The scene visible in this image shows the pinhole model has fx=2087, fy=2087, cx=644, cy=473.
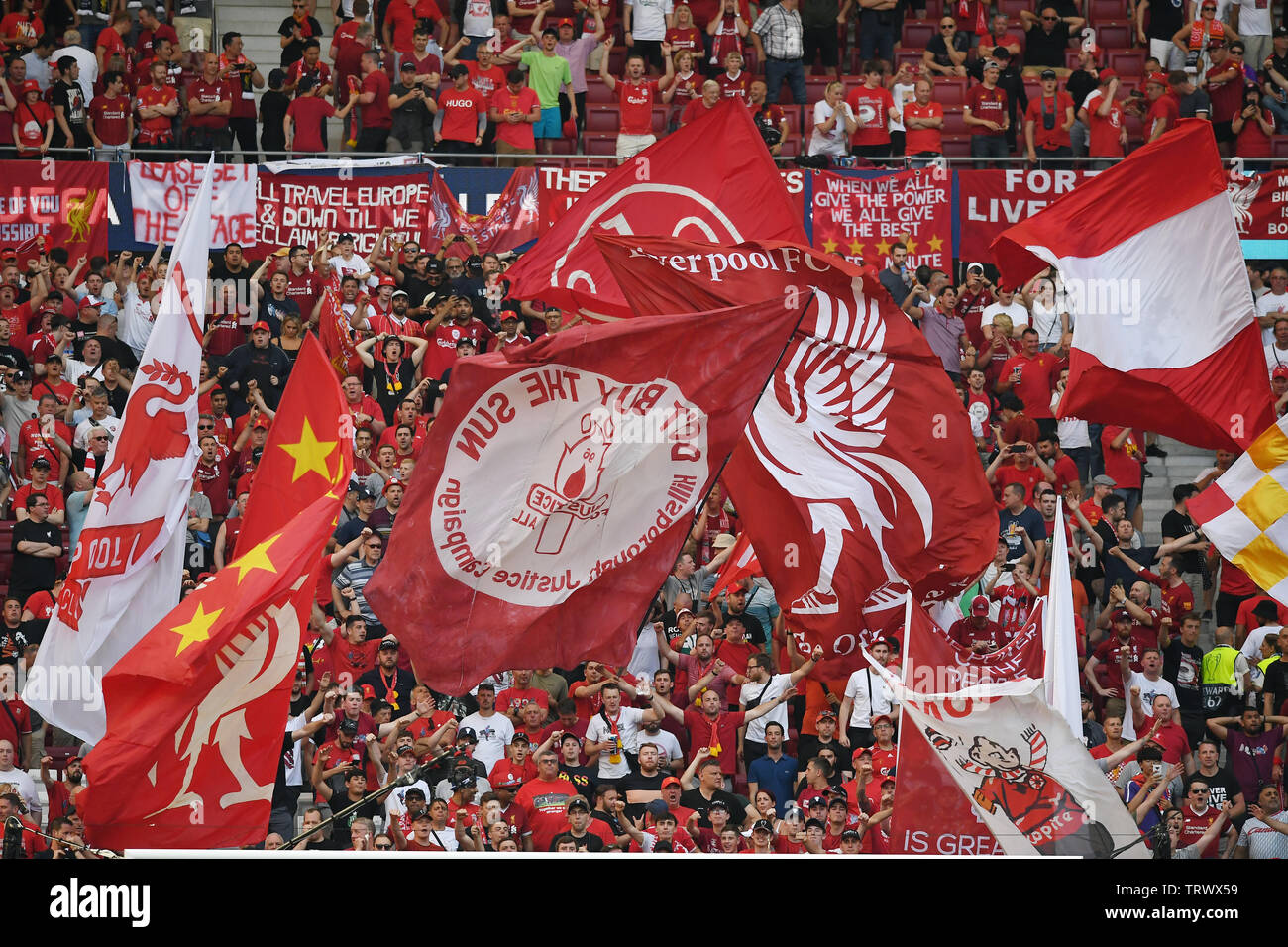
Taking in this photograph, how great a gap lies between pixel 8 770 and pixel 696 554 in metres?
5.27

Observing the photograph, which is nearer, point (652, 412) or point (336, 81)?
point (652, 412)

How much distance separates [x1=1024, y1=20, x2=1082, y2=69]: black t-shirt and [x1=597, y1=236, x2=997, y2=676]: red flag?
11.5 metres

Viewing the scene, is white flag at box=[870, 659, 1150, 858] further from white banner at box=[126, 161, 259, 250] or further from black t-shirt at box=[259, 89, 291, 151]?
black t-shirt at box=[259, 89, 291, 151]

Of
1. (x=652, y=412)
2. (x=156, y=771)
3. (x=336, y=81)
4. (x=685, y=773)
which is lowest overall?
(x=685, y=773)

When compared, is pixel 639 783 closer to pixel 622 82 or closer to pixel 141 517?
pixel 141 517

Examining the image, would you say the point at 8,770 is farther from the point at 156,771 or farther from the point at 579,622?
the point at 579,622

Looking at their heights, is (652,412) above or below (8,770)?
above

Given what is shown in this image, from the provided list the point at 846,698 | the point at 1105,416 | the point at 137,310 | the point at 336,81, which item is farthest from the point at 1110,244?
the point at 336,81

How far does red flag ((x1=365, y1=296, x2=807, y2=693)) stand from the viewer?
9.65 metres

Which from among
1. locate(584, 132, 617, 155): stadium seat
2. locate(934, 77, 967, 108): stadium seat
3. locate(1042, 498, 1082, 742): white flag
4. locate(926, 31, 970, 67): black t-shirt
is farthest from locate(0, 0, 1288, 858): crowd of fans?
locate(926, 31, 970, 67): black t-shirt

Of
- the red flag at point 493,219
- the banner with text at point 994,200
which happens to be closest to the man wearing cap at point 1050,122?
the banner with text at point 994,200

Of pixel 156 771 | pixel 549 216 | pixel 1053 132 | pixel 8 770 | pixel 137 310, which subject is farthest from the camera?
pixel 1053 132

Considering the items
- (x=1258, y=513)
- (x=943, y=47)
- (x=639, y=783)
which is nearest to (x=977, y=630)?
(x=1258, y=513)

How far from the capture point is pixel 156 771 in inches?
385
